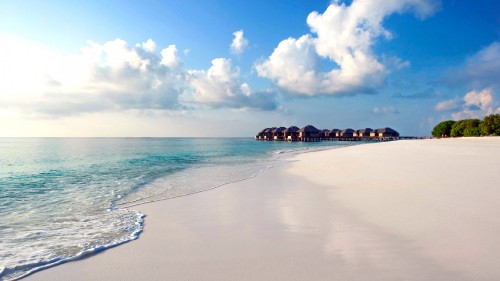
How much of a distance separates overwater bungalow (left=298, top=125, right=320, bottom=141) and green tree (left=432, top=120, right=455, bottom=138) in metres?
42.5

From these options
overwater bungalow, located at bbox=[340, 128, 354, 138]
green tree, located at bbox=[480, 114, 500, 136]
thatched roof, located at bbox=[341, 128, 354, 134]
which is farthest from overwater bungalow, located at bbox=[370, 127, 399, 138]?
green tree, located at bbox=[480, 114, 500, 136]

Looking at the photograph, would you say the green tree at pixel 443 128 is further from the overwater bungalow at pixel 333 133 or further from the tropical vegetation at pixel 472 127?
the overwater bungalow at pixel 333 133

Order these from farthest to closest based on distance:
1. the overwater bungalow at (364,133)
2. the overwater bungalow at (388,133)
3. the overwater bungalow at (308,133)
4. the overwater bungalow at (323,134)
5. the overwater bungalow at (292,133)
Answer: the overwater bungalow at (364,133)
the overwater bungalow at (292,133)
the overwater bungalow at (323,134)
the overwater bungalow at (308,133)
the overwater bungalow at (388,133)

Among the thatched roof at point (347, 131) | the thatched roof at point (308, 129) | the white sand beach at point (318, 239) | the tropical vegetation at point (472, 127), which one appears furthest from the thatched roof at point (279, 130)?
the white sand beach at point (318, 239)

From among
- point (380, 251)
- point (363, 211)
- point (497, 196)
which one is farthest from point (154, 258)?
point (497, 196)

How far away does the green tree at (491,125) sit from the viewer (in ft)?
145

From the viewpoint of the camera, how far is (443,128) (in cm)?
6738

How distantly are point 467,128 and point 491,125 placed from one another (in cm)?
808

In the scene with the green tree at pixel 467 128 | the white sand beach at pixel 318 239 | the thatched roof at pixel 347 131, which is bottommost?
the white sand beach at pixel 318 239

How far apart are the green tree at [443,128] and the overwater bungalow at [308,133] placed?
42.5 m

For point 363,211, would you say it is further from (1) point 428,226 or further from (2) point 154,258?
(2) point 154,258

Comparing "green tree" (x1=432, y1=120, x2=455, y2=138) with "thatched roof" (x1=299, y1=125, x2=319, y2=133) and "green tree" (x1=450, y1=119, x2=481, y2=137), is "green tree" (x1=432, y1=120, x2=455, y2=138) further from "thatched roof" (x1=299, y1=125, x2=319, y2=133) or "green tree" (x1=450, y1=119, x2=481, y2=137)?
"thatched roof" (x1=299, y1=125, x2=319, y2=133)

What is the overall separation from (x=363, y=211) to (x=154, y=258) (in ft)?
13.2

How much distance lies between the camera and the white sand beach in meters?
3.21
